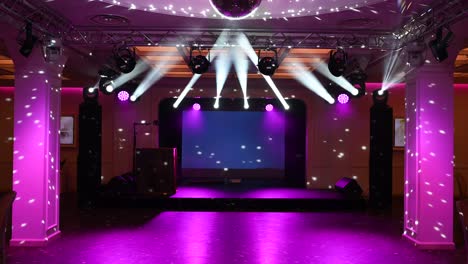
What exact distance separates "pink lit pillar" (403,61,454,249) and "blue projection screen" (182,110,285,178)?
5497 millimetres

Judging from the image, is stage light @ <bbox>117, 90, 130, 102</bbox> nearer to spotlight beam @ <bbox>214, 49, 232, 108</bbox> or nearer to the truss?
spotlight beam @ <bbox>214, 49, 232, 108</bbox>

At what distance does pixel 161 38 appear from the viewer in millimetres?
5941

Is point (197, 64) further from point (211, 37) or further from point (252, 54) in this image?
point (252, 54)

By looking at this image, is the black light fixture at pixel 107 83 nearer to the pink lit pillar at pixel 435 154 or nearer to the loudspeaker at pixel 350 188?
the loudspeaker at pixel 350 188

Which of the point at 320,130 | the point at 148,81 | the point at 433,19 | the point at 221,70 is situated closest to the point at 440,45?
the point at 433,19

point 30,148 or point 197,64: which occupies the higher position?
point 197,64

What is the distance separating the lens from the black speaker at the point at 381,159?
27.7 ft

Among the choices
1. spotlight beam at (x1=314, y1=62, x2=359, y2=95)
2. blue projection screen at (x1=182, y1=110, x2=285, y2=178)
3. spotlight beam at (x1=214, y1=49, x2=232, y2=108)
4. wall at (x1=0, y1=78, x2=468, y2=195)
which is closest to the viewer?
spotlight beam at (x1=214, y1=49, x2=232, y2=108)

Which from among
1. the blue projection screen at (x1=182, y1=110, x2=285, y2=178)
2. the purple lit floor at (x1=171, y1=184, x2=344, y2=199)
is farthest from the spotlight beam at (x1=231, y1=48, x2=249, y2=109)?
the purple lit floor at (x1=171, y1=184, x2=344, y2=199)

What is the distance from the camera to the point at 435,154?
5.48m

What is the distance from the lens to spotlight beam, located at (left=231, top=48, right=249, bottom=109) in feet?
25.0

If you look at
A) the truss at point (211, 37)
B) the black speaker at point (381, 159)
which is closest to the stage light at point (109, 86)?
the truss at point (211, 37)

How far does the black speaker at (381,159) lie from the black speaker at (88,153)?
513 cm

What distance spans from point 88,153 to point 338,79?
5.12m
